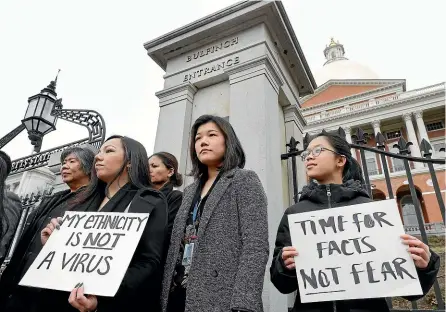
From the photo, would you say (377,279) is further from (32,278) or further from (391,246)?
(32,278)

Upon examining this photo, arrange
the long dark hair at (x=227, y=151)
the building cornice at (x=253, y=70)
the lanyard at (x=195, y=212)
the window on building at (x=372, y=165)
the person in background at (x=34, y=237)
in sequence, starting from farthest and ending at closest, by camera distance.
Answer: the window on building at (x=372, y=165), the building cornice at (x=253, y=70), the long dark hair at (x=227, y=151), the lanyard at (x=195, y=212), the person in background at (x=34, y=237)

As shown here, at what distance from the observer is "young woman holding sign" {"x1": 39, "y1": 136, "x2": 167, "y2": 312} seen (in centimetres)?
148

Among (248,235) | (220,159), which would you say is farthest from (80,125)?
(248,235)

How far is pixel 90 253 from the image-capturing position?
5.17ft

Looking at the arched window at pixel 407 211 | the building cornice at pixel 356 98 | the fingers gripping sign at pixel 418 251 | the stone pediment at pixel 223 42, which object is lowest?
the fingers gripping sign at pixel 418 251

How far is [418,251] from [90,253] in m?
1.58

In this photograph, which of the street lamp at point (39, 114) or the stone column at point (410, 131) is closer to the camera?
the street lamp at point (39, 114)

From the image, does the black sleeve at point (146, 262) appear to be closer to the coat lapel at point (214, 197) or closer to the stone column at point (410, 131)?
the coat lapel at point (214, 197)

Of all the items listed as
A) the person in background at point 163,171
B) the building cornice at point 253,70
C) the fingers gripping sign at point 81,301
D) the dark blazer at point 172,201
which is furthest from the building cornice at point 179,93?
the fingers gripping sign at point 81,301

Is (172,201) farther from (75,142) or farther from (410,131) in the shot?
(410,131)

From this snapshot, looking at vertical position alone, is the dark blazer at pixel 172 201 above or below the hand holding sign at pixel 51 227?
above

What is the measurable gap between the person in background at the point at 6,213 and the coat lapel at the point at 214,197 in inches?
60.3

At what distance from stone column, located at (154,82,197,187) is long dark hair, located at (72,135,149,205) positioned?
117 centimetres

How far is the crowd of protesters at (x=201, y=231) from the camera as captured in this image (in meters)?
1.50
